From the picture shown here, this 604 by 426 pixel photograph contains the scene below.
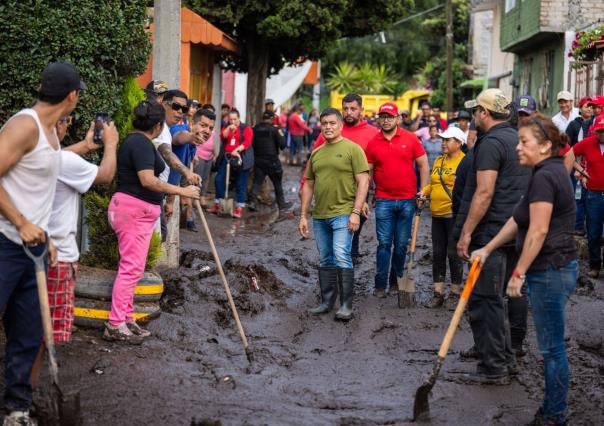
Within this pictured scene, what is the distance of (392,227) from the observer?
10.4 m

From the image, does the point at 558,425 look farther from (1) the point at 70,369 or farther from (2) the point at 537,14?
(2) the point at 537,14

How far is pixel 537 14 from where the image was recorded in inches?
1023

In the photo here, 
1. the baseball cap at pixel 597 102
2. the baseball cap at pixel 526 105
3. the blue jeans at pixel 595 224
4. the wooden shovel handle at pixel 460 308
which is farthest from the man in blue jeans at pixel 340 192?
the baseball cap at pixel 597 102

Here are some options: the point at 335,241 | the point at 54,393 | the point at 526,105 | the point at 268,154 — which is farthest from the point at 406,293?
the point at 268,154

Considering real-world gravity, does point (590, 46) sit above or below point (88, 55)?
above

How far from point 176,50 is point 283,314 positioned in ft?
10.0

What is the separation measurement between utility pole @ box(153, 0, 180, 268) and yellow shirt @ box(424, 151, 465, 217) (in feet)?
8.79

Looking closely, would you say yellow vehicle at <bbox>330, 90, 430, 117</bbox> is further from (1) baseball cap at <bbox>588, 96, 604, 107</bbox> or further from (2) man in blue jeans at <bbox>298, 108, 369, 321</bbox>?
(2) man in blue jeans at <bbox>298, 108, 369, 321</bbox>

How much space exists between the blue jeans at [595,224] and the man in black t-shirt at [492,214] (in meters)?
4.65

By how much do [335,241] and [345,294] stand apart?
0.52 meters

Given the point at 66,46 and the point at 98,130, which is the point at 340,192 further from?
the point at 98,130

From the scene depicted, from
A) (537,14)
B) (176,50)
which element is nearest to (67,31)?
(176,50)

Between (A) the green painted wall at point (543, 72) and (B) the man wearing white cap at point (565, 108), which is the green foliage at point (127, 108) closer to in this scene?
(B) the man wearing white cap at point (565, 108)

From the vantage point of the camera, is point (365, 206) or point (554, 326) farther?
point (365, 206)
